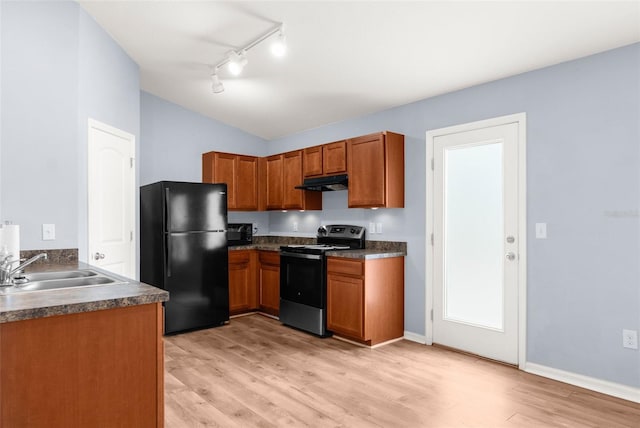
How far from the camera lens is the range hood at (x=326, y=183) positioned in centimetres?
428

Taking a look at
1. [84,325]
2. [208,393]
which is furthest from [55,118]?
[208,393]

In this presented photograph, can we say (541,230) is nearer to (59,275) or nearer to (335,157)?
(335,157)

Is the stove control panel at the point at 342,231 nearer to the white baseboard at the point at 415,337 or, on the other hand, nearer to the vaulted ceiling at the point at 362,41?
the white baseboard at the point at 415,337

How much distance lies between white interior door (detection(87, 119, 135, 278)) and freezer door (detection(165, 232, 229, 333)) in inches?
18.7

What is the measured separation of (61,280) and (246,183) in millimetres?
3365

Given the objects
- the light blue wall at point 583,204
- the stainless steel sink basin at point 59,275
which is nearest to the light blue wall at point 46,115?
the stainless steel sink basin at point 59,275

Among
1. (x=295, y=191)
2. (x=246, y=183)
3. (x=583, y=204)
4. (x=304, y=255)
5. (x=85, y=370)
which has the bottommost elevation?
(x=85, y=370)

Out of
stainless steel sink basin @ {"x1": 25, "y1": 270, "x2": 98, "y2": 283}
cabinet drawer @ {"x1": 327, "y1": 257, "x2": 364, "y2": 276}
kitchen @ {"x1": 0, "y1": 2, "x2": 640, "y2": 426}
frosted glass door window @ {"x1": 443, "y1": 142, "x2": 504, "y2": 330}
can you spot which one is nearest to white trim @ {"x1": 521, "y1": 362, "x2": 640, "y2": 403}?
kitchen @ {"x1": 0, "y1": 2, "x2": 640, "y2": 426}

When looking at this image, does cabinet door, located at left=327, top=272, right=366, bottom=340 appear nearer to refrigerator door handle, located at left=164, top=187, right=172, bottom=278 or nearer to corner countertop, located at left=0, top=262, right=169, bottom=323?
refrigerator door handle, located at left=164, top=187, right=172, bottom=278

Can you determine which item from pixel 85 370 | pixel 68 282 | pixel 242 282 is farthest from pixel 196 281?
pixel 85 370

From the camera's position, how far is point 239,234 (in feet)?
18.0

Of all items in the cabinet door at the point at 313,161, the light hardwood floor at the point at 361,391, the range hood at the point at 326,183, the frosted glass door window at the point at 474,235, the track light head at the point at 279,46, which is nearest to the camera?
the light hardwood floor at the point at 361,391

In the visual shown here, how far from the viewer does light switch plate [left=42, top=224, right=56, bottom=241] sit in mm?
2711

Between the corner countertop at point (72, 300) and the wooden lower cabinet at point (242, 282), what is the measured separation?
3069 mm
